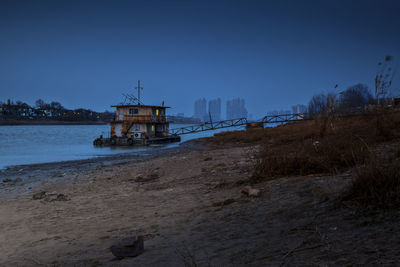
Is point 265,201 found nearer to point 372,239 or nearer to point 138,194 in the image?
point 372,239

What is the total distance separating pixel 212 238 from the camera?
316 centimetres

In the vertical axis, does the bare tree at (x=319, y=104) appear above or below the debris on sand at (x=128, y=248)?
above

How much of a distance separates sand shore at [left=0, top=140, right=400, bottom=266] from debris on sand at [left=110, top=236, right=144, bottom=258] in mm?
86

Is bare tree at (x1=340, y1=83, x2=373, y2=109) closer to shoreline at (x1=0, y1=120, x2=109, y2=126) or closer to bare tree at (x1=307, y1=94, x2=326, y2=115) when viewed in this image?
bare tree at (x1=307, y1=94, x2=326, y2=115)

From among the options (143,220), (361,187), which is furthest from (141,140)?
(361,187)

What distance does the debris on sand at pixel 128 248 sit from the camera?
9.80 ft

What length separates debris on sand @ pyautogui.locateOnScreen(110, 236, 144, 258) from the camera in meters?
2.99

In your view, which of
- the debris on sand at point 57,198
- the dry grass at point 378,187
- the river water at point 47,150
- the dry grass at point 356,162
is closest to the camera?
the dry grass at point 378,187

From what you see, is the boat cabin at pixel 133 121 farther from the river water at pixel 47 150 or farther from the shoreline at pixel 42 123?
the shoreline at pixel 42 123

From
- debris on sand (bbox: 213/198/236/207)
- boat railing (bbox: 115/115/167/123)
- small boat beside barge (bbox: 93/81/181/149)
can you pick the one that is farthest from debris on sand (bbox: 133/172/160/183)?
boat railing (bbox: 115/115/167/123)

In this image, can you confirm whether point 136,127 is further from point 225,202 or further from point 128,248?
point 128,248

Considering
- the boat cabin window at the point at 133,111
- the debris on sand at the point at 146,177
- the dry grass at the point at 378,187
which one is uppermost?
the boat cabin window at the point at 133,111

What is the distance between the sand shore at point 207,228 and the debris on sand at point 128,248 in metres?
0.09

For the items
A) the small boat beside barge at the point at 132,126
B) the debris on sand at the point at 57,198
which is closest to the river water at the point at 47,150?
the small boat beside barge at the point at 132,126
